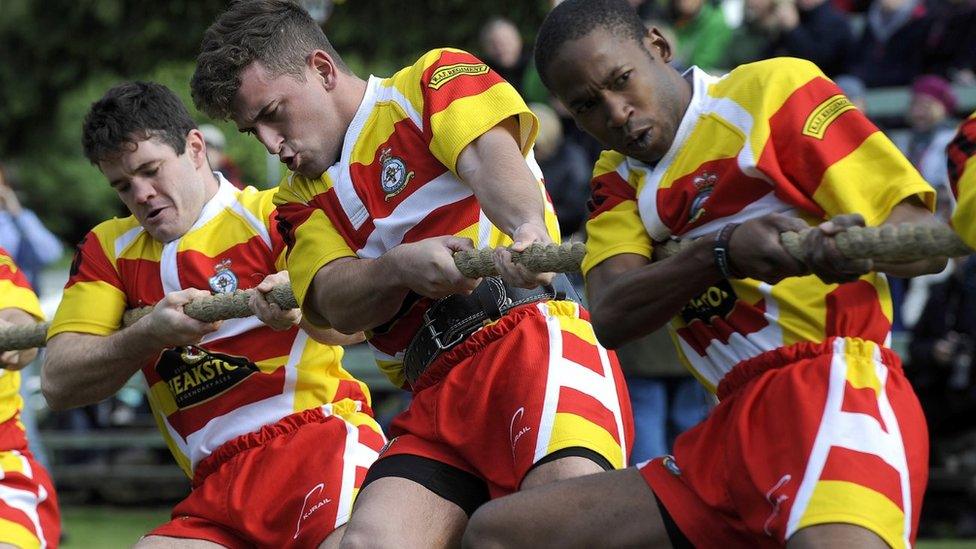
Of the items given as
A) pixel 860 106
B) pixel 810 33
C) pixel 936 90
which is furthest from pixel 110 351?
pixel 810 33

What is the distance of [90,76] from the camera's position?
23047mm

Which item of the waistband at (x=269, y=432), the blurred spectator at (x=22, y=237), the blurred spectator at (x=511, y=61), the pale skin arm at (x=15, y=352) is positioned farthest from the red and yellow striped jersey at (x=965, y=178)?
the blurred spectator at (x=22, y=237)

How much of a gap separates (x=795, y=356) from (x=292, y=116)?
1.66 metres

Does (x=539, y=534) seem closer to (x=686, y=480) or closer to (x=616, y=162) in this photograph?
(x=686, y=480)

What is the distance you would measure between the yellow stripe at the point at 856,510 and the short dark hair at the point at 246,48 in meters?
1.98

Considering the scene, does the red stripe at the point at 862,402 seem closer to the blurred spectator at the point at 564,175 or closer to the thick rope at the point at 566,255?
the thick rope at the point at 566,255

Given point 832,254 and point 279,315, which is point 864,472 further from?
point 279,315

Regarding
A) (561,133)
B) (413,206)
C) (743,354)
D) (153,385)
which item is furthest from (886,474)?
(561,133)

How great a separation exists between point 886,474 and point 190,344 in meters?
2.43

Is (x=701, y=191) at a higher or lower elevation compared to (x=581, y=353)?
higher

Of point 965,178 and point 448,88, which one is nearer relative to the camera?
point 965,178

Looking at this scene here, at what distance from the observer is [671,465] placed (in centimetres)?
351

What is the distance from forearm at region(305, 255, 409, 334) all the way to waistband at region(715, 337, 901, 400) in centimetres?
97

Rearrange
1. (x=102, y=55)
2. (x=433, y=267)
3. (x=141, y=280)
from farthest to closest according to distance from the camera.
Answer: (x=102, y=55) → (x=141, y=280) → (x=433, y=267)
